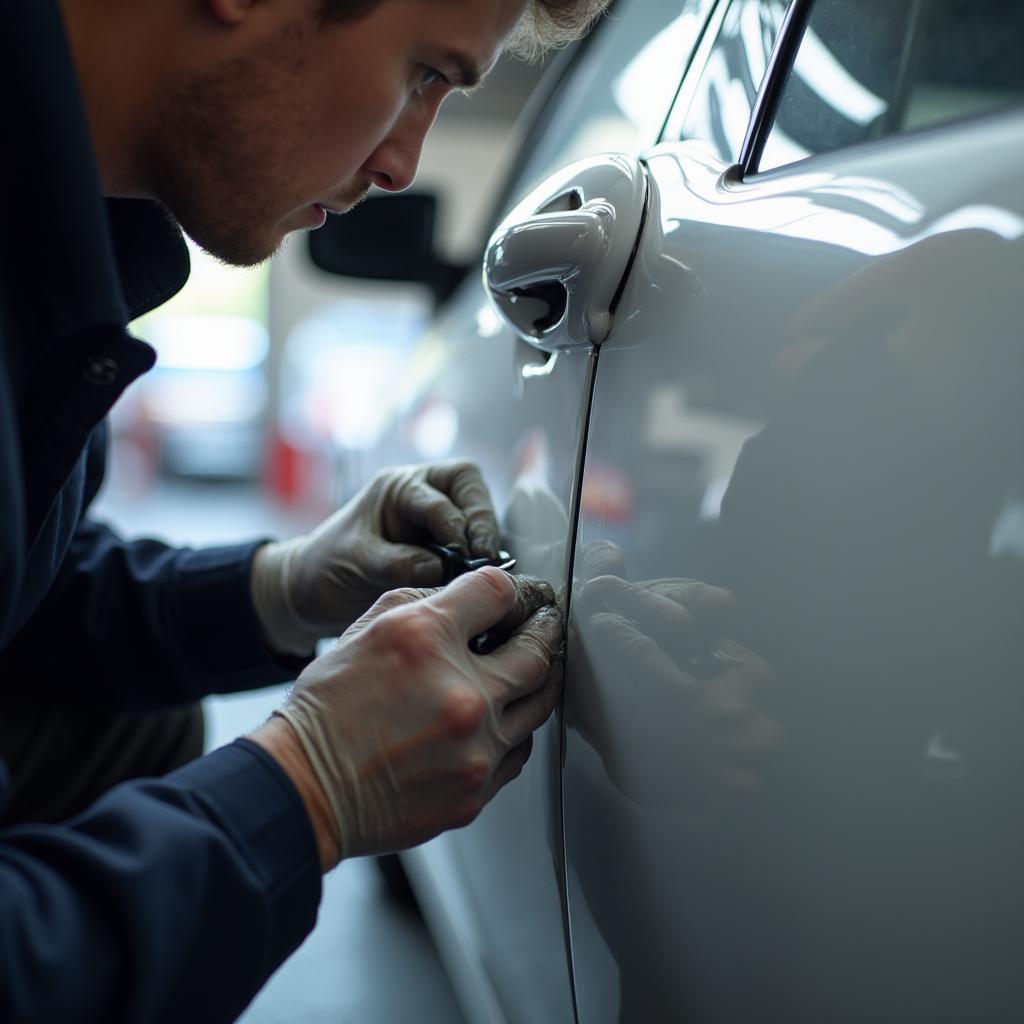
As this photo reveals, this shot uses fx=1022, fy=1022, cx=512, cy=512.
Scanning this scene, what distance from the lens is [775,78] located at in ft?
2.69

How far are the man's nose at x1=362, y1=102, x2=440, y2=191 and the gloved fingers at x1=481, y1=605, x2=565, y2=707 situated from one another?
1.49 ft

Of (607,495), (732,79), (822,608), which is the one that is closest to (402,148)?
(732,79)

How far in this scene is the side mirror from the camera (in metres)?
1.74

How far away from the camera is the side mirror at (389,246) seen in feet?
5.71

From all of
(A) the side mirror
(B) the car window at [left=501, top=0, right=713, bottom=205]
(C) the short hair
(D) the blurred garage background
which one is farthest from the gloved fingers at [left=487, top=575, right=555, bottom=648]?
(D) the blurred garage background

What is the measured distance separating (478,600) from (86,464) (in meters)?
0.62

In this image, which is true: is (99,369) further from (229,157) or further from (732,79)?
(732,79)

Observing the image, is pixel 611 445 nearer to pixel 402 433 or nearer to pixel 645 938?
pixel 645 938

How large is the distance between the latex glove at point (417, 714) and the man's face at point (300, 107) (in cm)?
42

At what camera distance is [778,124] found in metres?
0.80

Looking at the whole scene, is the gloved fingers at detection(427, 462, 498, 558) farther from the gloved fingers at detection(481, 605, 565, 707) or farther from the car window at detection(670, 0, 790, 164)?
the car window at detection(670, 0, 790, 164)

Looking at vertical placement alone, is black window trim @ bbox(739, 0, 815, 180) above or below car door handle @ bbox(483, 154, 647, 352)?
above

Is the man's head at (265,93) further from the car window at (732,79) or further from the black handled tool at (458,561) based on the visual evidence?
the black handled tool at (458,561)

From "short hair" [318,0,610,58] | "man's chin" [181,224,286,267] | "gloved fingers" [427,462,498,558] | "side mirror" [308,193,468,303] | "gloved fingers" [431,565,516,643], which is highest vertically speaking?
"short hair" [318,0,610,58]
